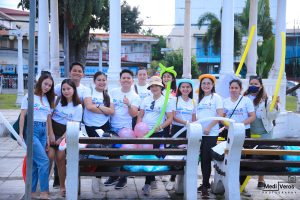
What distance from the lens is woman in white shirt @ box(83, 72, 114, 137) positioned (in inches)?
233

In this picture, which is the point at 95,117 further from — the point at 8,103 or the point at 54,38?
the point at 8,103

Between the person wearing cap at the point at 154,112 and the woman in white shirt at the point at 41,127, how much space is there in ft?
4.13

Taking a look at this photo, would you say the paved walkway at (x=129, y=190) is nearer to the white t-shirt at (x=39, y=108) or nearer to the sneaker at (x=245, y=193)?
the sneaker at (x=245, y=193)

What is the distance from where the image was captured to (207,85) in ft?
19.4

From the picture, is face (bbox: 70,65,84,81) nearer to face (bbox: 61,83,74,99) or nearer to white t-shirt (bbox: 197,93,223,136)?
face (bbox: 61,83,74,99)

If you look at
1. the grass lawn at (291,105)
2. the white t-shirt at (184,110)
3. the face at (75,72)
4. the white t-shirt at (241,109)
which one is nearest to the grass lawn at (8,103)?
the grass lawn at (291,105)

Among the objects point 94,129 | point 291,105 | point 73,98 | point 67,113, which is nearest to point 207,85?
point 94,129

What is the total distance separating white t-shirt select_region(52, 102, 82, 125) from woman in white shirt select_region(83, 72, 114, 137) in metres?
0.23

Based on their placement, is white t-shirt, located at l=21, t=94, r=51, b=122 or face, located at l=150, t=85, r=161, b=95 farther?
face, located at l=150, t=85, r=161, b=95

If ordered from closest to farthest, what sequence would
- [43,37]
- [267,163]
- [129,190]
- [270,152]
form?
[270,152]
[267,163]
[129,190]
[43,37]

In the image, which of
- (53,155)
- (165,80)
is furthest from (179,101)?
(53,155)

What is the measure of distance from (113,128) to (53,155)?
0.89 m

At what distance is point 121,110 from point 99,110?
1.05 ft

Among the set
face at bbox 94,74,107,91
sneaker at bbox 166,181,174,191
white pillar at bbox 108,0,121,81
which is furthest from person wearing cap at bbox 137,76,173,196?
white pillar at bbox 108,0,121,81
